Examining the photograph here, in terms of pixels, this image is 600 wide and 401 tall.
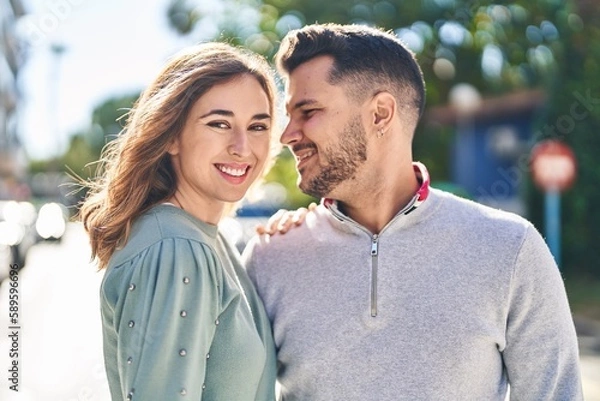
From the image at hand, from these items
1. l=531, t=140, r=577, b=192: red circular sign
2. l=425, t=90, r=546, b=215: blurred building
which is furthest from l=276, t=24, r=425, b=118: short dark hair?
l=425, t=90, r=546, b=215: blurred building

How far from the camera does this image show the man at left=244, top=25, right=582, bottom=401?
9.00ft

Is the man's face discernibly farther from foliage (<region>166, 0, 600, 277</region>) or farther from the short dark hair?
foliage (<region>166, 0, 600, 277</region>)

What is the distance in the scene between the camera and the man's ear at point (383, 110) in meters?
3.15

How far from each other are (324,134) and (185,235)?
2.34ft

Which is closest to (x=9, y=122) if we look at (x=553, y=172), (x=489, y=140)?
(x=489, y=140)

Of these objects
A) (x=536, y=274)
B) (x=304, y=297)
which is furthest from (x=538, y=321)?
(x=304, y=297)

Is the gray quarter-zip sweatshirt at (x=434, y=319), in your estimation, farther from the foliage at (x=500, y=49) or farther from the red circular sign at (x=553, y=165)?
the red circular sign at (x=553, y=165)

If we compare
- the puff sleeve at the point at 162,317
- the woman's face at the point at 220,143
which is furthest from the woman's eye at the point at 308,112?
the puff sleeve at the point at 162,317

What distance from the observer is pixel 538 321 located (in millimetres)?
2730

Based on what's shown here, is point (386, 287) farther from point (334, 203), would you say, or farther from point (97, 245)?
point (97, 245)

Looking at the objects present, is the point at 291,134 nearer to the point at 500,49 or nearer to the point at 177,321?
the point at 177,321

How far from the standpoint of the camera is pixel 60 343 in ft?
32.8

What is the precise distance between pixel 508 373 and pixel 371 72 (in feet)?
3.84

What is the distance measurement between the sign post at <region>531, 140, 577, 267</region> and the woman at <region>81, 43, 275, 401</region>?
11.4 m
